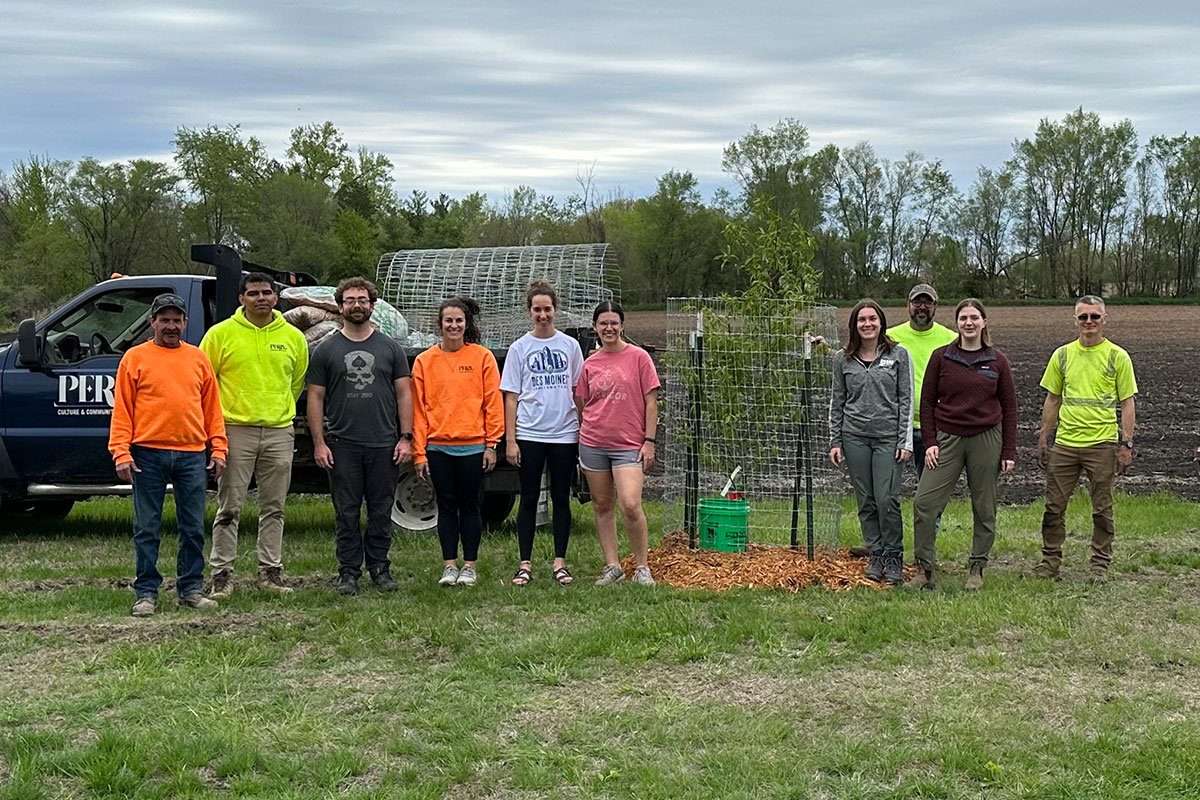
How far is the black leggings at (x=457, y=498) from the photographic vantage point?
7051 millimetres

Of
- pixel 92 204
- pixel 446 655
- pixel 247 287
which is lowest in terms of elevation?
pixel 446 655

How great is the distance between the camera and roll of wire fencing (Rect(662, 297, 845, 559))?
779 centimetres

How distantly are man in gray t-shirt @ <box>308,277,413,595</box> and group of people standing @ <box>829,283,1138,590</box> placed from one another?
9.06 feet

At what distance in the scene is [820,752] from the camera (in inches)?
168

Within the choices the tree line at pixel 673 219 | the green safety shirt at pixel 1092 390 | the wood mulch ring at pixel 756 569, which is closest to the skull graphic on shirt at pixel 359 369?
the wood mulch ring at pixel 756 569

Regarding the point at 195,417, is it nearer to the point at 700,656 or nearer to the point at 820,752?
the point at 700,656

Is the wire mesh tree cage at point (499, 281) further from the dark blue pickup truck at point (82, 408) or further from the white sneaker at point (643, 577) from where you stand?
the white sneaker at point (643, 577)

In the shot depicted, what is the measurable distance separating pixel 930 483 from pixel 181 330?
453cm

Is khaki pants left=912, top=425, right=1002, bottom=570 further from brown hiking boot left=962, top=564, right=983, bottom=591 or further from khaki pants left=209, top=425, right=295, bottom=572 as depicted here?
khaki pants left=209, top=425, right=295, bottom=572

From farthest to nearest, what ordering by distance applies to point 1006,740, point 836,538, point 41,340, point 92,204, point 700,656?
point 92,204, point 41,340, point 836,538, point 700,656, point 1006,740

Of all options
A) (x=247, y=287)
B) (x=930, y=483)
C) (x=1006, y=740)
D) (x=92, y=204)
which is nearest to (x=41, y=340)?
(x=247, y=287)

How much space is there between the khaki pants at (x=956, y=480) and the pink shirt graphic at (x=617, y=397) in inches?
70.7

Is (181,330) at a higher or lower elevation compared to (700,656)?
higher

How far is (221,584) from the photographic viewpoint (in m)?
6.81
